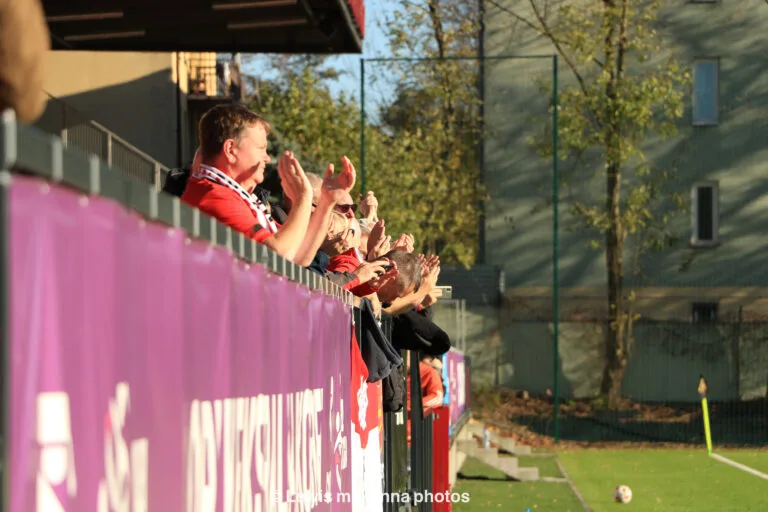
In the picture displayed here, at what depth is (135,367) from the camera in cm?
220

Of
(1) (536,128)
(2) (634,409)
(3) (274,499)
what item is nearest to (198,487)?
(3) (274,499)

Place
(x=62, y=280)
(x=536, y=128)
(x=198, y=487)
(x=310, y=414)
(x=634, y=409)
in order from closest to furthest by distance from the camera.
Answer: (x=62, y=280) → (x=198, y=487) → (x=310, y=414) → (x=634, y=409) → (x=536, y=128)

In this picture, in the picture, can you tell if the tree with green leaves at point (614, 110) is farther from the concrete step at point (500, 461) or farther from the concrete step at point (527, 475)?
the concrete step at point (527, 475)

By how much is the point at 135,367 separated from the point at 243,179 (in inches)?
104

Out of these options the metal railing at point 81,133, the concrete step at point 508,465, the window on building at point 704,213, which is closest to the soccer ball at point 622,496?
the concrete step at point 508,465

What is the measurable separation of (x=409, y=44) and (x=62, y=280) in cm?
3243

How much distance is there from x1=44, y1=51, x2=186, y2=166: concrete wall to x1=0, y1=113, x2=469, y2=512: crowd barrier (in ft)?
84.9

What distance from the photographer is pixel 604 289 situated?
4106 cm

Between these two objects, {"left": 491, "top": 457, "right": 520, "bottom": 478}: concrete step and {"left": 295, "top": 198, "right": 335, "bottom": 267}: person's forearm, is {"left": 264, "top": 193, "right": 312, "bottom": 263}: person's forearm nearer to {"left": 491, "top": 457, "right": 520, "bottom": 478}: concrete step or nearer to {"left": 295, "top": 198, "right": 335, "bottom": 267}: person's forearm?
{"left": 295, "top": 198, "right": 335, "bottom": 267}: person's forearm

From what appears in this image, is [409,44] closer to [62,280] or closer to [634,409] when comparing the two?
[634,409]

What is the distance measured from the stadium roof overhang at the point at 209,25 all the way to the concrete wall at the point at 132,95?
8978mm

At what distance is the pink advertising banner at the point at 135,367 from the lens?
Result: 1750mm

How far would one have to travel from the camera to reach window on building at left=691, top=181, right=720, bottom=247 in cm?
4047

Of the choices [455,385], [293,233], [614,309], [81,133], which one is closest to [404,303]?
[293,233]
